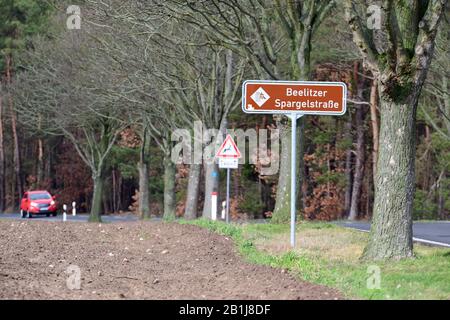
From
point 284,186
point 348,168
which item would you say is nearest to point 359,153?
point 348,168

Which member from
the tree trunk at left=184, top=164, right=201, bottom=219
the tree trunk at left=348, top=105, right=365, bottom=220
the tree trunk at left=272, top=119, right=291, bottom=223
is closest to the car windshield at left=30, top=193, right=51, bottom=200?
the tree trunk at left=184, top=164, right=201, bottom=219

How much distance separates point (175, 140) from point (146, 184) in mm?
7191

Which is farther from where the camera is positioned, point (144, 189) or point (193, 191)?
point (144, 189)

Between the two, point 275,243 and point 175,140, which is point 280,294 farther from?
point 175,140

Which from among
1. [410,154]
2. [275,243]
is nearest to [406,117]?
[410,154]

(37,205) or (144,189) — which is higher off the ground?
(144,189)

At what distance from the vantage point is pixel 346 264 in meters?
13.8

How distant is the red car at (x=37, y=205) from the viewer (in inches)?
1887

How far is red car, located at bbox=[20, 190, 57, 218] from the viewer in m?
47.9

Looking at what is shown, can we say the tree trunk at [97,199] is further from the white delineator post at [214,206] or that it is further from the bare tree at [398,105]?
the bare tree at [398,105]

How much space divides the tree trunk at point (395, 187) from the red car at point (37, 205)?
35880 millimetres

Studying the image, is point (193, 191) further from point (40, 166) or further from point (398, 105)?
point (40, 166)

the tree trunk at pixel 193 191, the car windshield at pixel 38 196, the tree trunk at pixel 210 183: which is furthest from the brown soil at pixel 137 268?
the car windshield at pixel 38 196

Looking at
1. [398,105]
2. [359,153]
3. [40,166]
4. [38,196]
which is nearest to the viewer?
[398,105]
